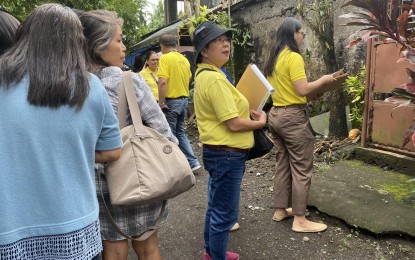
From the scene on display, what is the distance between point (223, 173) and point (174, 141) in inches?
21.3

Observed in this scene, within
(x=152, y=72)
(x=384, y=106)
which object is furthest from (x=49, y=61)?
(x=152, y=72)

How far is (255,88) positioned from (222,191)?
29.9 inches

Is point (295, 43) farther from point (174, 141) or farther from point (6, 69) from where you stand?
point (6, 69)

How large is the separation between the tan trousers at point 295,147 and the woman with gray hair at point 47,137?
2038mm

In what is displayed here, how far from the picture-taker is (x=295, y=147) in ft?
10.6

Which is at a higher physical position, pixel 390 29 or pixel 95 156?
pixel 390 29

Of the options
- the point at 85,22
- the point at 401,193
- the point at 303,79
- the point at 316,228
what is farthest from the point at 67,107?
the point at 401,193

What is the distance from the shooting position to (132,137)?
1.83m

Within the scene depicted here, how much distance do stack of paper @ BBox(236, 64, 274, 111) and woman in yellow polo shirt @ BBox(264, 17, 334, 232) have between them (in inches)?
21.6

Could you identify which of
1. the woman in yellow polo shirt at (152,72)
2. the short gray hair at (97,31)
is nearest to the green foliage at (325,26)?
the woman in yellow polo shirt at (152,72)

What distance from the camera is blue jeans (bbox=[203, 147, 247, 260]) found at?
2.48m

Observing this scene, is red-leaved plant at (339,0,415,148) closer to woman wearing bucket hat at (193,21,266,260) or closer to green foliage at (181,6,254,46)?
woman wearing bucket hat at (193,21,266,260)

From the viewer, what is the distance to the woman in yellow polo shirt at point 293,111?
3.07 m

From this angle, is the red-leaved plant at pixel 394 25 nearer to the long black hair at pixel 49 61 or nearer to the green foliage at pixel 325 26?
the long black hair at pixel 49 61
